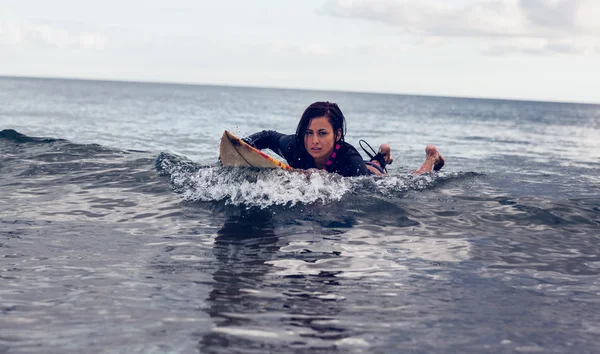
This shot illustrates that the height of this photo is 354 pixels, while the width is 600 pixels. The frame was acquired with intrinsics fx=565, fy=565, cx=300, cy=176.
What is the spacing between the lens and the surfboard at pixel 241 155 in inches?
364

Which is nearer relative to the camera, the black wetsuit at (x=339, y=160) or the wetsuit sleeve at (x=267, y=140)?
the black wetsuit at (x=339, y=160)

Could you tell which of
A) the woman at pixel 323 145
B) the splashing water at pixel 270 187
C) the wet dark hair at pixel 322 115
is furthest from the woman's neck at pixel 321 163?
the wet dark hair at pixel 322 115

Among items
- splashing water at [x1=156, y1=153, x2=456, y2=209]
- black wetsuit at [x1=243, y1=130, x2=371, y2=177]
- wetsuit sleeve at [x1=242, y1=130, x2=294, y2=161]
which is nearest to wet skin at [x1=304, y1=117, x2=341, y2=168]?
black wetsuit at [x1=243, y1=130, x2=371, y2=177]

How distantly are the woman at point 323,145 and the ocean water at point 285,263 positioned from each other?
283 millimetres

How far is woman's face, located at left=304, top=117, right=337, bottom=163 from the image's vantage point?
8805mm

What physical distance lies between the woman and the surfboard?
341 mm

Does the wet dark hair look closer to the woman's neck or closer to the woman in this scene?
the woman

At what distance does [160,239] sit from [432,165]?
7097mm

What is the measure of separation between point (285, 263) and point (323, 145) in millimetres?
3382

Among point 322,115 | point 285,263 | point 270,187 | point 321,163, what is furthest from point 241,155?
point 285,263

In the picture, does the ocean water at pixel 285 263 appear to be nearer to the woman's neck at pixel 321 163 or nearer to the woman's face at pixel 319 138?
the woman's neck at pixel 321 163

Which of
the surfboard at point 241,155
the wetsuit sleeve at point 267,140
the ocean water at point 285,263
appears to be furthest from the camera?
the wetsuit sleeve at point 267,140

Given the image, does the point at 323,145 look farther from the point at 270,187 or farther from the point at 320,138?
the point at 270,187

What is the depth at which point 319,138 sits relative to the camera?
891 centimetres
